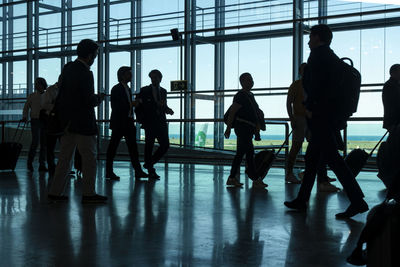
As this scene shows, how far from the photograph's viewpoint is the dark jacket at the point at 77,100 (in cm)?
466

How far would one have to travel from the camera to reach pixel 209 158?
1022 cm

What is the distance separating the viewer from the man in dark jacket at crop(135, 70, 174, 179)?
718 centimetres

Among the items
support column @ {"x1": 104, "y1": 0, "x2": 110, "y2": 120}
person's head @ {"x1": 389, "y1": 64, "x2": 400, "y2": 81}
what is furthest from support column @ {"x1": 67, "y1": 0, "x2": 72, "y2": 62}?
person's head @ {"x1": 389, "y1": 64, "x2": 400, "y2": 81}

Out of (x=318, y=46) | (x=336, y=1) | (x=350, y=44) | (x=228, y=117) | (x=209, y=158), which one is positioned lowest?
(x=209, y=158)

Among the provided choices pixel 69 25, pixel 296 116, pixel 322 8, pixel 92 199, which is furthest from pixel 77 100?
pixel 69 25

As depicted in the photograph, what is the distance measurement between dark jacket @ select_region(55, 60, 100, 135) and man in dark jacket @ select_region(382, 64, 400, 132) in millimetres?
2910

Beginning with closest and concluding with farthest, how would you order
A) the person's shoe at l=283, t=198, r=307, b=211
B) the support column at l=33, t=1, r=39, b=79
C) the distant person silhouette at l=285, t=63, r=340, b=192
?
the person's shoe at l=283, t=198, r=307, b=211 → the distant person silhouette at l=285, t=63, r=340, b=192 → the support column at l=33, t=1, r=39, b=79

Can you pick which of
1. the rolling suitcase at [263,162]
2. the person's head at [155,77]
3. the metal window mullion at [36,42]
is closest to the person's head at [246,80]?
the rolling suitcase at [263,162]

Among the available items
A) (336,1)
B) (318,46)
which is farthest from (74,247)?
(336,1)

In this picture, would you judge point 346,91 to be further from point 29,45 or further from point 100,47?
point 29,45

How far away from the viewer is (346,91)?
4.19m

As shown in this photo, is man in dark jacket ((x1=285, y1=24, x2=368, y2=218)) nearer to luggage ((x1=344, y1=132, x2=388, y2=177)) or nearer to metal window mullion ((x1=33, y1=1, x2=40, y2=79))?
luggage ((x1=344, y1=132, x2=388, y2=177))

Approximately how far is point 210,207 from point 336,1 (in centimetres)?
762

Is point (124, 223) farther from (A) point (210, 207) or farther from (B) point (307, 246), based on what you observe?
(B) point (307, 246)
